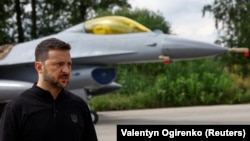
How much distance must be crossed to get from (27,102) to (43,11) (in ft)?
103

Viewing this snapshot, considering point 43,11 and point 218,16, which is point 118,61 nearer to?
point 218,16

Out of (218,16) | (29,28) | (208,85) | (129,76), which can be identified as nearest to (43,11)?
(29,28)

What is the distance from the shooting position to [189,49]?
1076 cm

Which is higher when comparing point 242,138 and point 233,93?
point 242,138

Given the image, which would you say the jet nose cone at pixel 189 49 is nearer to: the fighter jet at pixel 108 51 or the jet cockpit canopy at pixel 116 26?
the fighter jet at pixel 108 51

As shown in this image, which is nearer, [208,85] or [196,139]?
[196,139]

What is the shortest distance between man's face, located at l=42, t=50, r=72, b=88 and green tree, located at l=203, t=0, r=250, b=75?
79.2ft

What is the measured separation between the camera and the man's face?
92.4 inches

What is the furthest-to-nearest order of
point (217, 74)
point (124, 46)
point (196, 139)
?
point (217, 74), point (124, 46), point (196, 139)

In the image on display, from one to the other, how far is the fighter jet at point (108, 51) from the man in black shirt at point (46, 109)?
8520mm

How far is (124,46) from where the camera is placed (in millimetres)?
11367
